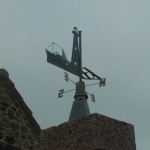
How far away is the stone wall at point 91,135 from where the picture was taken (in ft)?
9.92

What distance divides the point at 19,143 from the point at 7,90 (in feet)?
2.72

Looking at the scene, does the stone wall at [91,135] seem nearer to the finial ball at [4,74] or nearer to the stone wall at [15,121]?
the stone wall at [15,121]

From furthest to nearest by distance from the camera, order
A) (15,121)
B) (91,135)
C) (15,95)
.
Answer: (15,95)
(15,121)
(91,135)

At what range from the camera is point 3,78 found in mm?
4957

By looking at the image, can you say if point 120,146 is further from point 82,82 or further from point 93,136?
point 82,82

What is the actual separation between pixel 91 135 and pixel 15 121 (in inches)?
72.9

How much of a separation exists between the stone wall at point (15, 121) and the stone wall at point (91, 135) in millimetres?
1068

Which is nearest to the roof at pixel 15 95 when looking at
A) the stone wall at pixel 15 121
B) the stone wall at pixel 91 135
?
the stone wall at pixel 15 121

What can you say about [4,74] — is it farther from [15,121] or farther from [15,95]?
[15,121]

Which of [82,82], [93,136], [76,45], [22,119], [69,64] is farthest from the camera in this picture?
[76,45]

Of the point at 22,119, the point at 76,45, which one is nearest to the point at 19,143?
the point at 22,119

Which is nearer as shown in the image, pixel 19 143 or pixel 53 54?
pixel 19 143

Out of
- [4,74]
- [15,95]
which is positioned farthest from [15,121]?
[4,74]

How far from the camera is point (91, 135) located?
119 inches
